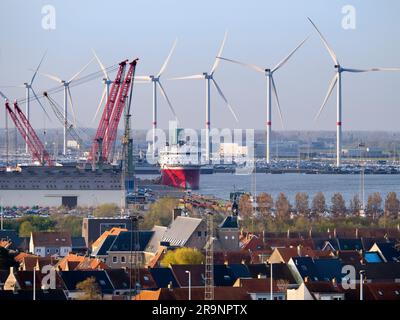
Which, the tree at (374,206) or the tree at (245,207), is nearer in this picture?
the tree at (245,207)

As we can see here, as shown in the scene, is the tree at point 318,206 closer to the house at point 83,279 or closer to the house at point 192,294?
the house at point 83,279

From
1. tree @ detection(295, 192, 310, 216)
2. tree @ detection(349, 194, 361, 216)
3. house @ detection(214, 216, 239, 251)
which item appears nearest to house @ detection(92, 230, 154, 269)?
house @ detection(214, 216, 239, 251)

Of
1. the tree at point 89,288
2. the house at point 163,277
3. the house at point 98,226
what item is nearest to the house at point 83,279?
the tree at point 89,288

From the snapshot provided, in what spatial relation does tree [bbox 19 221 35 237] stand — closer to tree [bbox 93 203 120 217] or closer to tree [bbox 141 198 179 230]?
tree [bbox 141 198 179 230]

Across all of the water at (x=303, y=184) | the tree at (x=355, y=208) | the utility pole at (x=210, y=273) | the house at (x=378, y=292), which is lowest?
the water at (x=303, y=184)

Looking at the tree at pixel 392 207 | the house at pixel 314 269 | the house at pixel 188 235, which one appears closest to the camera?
the house at pixel 314 269

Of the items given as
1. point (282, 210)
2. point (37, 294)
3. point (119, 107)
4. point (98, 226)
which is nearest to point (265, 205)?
point (282, 210)
